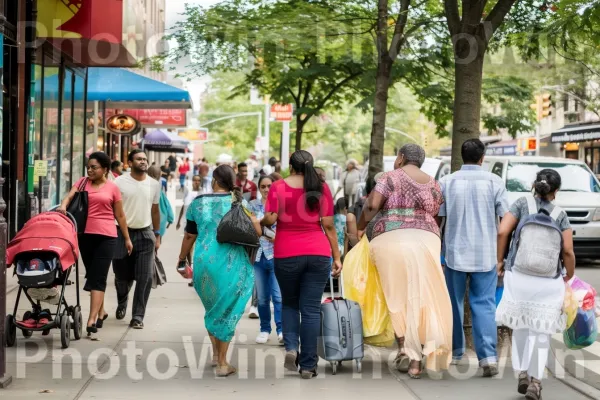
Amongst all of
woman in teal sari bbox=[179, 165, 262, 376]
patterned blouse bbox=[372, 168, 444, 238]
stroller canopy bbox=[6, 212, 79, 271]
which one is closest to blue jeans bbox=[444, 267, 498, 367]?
patterned blouse bbox=[372, 168, 444, 238]

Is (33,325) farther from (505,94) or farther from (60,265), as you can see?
(505,94)

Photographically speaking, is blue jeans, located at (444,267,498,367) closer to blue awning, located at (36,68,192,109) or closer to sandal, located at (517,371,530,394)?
sandal, located at (517,371,530,394)

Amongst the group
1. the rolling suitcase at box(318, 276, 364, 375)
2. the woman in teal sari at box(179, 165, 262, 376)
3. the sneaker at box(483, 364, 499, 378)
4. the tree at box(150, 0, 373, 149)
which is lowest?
the sneaker at box(483, 364, 499, 378)

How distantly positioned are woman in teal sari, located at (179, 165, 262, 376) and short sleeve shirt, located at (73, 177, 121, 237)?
1881mm

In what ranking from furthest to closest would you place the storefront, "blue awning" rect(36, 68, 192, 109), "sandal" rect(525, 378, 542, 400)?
1. the storefront
2. "blue awning" rect(36, 68, 192, 109)
3. "sandal" rect(525, 378, 542, 400)

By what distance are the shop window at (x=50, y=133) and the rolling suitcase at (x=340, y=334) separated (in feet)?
30.7

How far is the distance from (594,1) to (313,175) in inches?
150

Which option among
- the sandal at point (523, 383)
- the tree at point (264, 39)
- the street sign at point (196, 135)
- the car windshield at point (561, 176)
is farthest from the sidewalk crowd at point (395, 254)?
the street sign at point (196, 135)

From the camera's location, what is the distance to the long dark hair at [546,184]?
759 centimetres

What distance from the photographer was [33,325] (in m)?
9.41

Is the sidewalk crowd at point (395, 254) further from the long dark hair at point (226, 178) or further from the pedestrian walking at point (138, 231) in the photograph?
the pedestrian walking at point (138, 231)

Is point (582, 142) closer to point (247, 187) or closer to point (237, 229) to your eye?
A: point (247, 187)

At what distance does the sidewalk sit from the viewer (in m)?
7.54

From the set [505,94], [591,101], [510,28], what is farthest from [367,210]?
[591,101]
